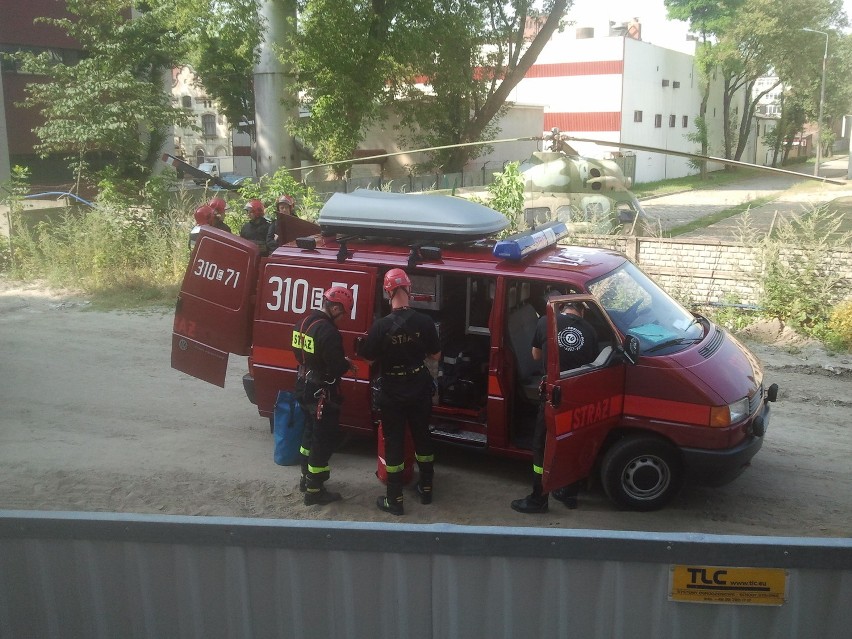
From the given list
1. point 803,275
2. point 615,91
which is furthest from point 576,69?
point 803,275

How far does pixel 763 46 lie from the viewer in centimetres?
4897

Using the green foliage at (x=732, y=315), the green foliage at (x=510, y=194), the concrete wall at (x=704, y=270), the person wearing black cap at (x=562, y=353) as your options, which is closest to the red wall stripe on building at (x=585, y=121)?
the green foliage at (x=510, y=194)

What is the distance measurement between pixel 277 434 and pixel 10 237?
36.1 feet

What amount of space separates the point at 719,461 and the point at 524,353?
5.58 feet

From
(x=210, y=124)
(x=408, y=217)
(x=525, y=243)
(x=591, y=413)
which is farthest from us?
(x=210, y=124)

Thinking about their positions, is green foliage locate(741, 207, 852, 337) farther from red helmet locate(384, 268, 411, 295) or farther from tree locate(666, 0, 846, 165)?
tree locate(666, 0, 846, 165)

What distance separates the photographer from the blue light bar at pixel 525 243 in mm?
6164

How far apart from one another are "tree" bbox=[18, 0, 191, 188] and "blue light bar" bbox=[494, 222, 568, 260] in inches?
519

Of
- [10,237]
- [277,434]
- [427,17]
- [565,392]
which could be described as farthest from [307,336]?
[427,17]

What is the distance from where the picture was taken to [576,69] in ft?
146

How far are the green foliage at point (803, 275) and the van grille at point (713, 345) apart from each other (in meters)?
4.61

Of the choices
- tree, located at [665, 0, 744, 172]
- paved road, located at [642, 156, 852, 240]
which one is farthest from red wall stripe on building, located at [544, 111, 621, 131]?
tree, located at [665, 0, 744, 172]

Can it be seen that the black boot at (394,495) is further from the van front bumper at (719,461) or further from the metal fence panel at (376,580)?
the metal fence panel at (376,580)

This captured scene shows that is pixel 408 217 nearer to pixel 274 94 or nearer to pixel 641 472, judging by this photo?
pixel 641 472
